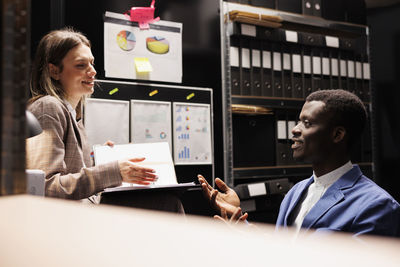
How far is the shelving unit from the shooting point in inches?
110

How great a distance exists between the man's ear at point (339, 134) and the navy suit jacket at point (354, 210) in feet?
0.39

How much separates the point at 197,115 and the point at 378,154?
169 centimetres

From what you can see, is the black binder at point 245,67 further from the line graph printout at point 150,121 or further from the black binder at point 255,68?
the line graph printout at point 150,121

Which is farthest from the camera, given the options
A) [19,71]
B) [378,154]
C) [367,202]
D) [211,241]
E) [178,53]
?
[378,154]

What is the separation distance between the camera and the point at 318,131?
1.51 metres

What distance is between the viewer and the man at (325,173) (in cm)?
130

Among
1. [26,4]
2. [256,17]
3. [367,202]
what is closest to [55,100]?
[367,202]

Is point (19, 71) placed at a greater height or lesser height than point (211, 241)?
greater

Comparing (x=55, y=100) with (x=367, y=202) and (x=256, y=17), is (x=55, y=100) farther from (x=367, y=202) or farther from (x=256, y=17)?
(x=256, y=17)

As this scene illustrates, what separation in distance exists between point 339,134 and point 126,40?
59.5 inches

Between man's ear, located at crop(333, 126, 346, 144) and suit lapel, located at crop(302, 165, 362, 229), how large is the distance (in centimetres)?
14

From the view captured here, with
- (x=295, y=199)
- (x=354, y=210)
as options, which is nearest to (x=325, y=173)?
(x=295, y=199)

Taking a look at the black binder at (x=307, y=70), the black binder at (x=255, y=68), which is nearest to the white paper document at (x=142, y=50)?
the black binder at (x=255, y=68)

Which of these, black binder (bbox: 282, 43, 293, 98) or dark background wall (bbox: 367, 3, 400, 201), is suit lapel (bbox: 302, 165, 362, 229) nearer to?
black binder (bbox: 282, 43, 293, 98)
